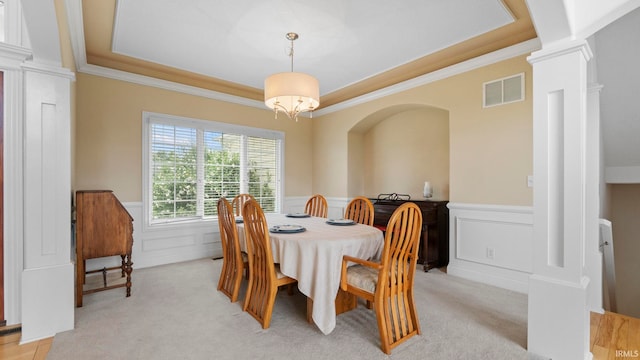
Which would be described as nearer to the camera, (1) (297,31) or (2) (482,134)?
(1) (297,31)

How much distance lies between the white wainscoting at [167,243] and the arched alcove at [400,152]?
2.42 meters

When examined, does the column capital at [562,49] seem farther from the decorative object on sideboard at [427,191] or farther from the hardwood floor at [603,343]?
the decorative object on sideboard at [427,191]

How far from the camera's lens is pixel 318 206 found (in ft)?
13.1

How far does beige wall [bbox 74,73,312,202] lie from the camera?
11.9ft

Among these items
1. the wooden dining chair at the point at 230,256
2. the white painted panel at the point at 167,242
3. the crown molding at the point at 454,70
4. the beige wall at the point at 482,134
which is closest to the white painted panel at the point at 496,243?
the beige wall at the point at 482,134

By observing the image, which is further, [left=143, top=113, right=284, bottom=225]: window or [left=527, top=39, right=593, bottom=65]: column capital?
[left=143, top=113, right=284, bottom=225]: window

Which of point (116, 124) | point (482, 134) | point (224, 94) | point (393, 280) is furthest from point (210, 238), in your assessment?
point (482, 134)

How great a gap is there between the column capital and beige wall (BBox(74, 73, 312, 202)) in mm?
4116

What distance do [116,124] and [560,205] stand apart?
469cm

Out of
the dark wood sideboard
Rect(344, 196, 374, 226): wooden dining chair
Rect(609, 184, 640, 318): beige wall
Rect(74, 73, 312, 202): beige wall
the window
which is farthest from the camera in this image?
the window

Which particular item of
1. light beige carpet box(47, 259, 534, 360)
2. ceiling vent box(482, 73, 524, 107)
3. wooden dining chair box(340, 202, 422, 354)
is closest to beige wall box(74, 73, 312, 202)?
light beige carpet box(47, 259, 534, 360)

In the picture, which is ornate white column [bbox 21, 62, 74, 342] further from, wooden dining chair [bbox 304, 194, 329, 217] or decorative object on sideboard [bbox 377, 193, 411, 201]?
decorative object on sideboard [bbox 377, 193, 411, 201]

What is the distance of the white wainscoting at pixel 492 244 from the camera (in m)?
3.13

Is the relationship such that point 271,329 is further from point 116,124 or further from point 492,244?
point 116,124
